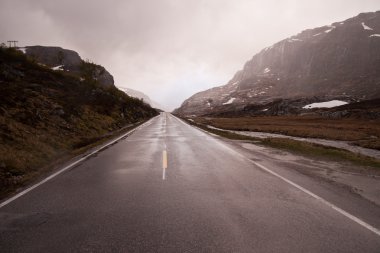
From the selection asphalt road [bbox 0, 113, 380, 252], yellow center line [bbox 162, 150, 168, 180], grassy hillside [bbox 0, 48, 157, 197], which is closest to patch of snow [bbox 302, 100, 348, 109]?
grassy hillside [bbox 0, 48, 157, 197]

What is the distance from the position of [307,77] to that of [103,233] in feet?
673

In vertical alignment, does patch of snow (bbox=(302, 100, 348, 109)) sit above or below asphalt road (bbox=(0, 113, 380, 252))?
above

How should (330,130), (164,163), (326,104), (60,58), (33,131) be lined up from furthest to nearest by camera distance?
(60,58) → (326,104) → (330,130) → (33,131) → (164,163)

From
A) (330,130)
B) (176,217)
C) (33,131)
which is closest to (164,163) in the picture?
(176,217)

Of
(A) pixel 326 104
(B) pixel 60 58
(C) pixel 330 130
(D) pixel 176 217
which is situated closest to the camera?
(D) pixel 176 217

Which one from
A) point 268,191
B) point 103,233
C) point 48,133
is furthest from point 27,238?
point 48,133

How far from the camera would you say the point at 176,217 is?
543 centimetres

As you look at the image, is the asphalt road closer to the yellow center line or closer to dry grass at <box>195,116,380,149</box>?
the yellow center line

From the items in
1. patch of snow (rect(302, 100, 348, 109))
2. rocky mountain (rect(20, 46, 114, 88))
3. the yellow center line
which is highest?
rocky mountain (rect(20, 46, 114, 88))

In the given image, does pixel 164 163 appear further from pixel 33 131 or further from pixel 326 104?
pixel 326 104

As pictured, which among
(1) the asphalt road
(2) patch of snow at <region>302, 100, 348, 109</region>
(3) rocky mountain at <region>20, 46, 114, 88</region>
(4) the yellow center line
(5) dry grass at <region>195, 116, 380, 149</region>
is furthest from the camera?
(3) rocky mountain at <region>20, 46, 114, 88</region>

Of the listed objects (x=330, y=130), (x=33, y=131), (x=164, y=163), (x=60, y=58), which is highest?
(x=60, y=58)

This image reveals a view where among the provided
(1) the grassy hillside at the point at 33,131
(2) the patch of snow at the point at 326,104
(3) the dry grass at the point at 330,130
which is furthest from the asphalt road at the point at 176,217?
(2) the patch of snow at the point at 326,104

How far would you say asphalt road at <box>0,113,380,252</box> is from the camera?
4332 mm
